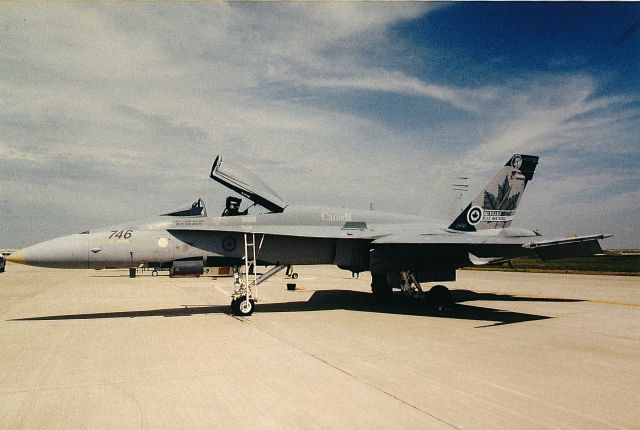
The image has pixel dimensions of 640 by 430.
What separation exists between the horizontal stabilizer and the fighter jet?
19 mm

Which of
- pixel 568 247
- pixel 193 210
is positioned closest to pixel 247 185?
pixel 193 210

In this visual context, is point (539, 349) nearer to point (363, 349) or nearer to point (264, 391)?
point (363, 349)

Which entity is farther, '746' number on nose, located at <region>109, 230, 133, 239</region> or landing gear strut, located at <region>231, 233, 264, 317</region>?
landing gear strut, located at <region>231, 233, 264, 317</region>

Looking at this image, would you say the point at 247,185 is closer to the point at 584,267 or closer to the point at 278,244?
the point at 278,244

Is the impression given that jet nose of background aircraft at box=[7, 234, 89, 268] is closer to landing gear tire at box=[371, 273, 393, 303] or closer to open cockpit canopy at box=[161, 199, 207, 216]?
open cockpit canopy at box=[161, 199, 207, 216]

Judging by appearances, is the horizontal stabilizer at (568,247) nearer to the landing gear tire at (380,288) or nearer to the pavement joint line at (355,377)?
the landing gear tire at (380,288)

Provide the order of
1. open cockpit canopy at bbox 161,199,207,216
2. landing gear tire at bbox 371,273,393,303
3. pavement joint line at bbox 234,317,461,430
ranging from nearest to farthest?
pavement joint line at bbox 234,317,461,430 → open cockpit canopy at bbox 161,199,207,216 → landing gear tire at bbox 371,273,393,303

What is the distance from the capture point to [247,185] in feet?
35.4

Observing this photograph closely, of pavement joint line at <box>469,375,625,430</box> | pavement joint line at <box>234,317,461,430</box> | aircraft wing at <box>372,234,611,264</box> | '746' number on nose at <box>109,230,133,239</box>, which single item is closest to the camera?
pavement joint line at <box>469,375,625,430</box>

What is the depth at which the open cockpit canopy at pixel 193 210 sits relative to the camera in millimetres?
10281

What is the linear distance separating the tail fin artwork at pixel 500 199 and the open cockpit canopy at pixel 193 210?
773 cm

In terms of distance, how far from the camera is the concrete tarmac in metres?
4.09

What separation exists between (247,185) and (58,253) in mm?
4493

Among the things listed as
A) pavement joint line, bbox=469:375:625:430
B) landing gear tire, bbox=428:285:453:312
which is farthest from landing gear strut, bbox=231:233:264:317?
pavement joint line, bbox=469:375:625:430
